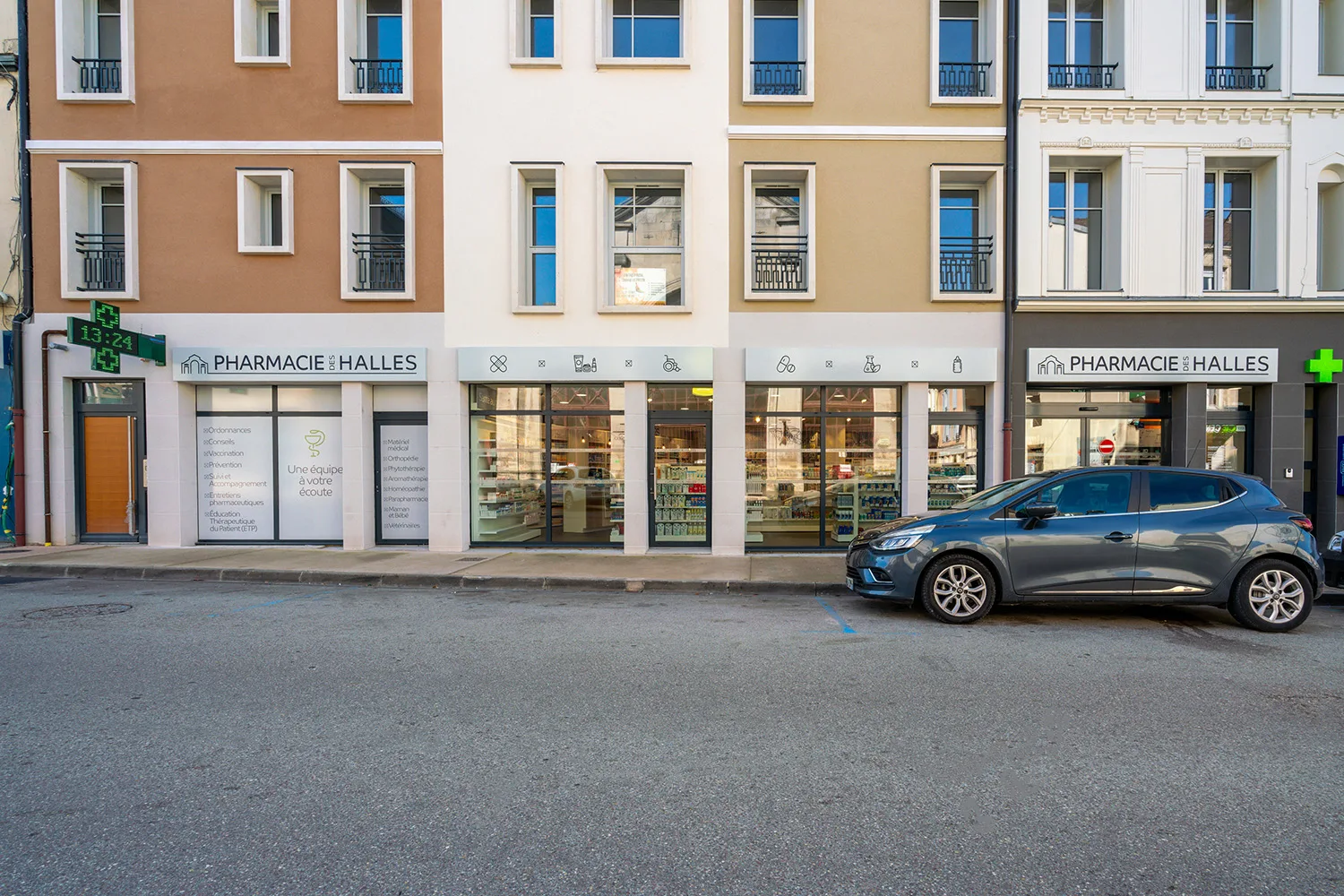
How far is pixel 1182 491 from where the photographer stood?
7.05 meters

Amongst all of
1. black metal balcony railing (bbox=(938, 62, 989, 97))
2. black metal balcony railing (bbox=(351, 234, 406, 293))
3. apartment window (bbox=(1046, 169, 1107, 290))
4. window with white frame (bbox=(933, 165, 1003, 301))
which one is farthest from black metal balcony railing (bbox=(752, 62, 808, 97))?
black metal balcony railing (bbox=(351, 234, 406, 293))

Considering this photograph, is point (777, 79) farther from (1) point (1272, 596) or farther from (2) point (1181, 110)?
(1) point (1272, 596)

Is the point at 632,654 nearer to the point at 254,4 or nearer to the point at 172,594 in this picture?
the point at 172,594

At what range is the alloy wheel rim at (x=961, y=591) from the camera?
6934 millimetres

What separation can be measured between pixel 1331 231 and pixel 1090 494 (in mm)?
9684

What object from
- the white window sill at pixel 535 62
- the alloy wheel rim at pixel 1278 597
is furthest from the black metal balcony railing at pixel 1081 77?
the alloy wheel rim at pixel 1278 597

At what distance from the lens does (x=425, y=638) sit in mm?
6344

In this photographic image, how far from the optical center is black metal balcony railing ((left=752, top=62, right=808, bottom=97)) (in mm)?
11750

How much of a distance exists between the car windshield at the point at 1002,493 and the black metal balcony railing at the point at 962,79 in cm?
785

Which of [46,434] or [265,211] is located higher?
[265,211]

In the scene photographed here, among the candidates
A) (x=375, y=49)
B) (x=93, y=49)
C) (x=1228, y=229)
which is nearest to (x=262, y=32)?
(x=375, y=49)

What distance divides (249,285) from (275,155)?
91.3 inches

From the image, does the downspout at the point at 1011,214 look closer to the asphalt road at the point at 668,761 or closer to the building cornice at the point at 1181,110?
the building cornice at the point at 1181,110

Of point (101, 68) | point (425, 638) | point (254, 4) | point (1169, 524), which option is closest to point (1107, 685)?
point (1169, 524)
